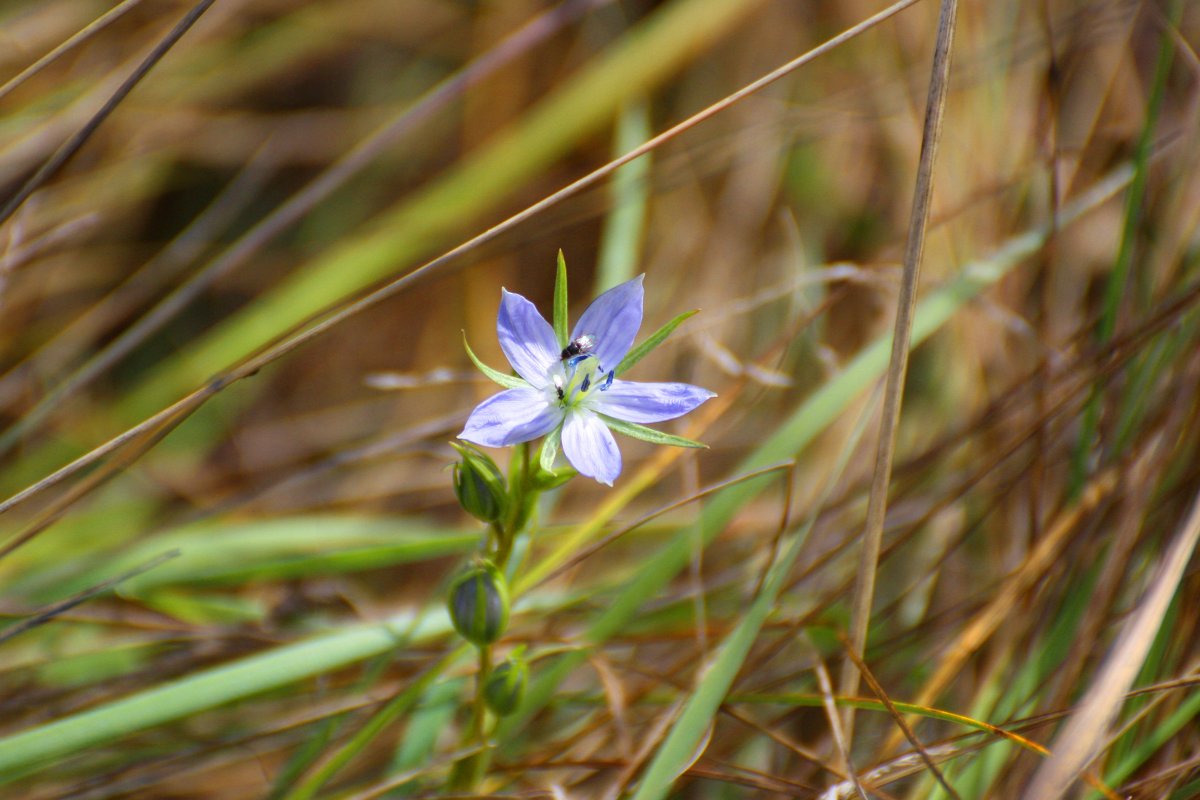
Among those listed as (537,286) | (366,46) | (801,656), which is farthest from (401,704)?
(366,46)

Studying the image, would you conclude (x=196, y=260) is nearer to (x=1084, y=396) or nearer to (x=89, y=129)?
(x=89, y=129)

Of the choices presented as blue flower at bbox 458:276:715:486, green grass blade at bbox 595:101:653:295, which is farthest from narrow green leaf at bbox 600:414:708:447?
green grass blade at bbox 595:101:653:295

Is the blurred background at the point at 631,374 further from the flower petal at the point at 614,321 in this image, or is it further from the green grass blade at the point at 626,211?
the flower petal at the point at 614,321

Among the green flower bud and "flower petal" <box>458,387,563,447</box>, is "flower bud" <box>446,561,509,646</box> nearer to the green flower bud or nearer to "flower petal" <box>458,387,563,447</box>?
the green flower bud

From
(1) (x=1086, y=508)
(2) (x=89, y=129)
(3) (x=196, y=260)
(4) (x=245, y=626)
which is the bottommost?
(1) (x=1086, y=508)

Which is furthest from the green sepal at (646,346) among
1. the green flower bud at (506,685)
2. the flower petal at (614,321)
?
the green flower bud at (506,685)

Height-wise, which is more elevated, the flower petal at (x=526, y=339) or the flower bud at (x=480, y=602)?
the flower petal at (x=526, y=339)
